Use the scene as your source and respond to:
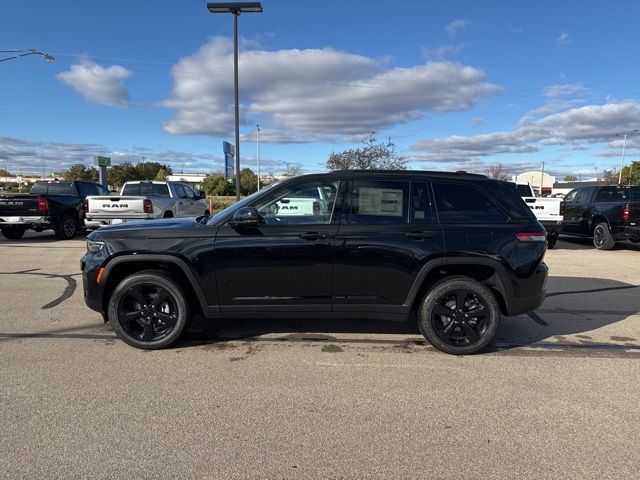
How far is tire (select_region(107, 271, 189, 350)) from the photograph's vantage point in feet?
15.0

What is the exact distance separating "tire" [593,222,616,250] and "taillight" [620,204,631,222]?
0.49 metres

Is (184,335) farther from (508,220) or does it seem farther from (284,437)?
(508,220)

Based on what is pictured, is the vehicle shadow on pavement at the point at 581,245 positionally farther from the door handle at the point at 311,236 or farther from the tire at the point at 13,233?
the tire at the point at 13,233

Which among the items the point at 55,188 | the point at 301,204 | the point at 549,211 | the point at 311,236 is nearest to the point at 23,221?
the point at 55,188

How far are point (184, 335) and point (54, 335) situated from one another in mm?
1440

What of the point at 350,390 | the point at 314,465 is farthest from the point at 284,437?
the point at 350,390

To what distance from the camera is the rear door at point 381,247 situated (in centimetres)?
446

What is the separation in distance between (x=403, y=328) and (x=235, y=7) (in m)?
13.2

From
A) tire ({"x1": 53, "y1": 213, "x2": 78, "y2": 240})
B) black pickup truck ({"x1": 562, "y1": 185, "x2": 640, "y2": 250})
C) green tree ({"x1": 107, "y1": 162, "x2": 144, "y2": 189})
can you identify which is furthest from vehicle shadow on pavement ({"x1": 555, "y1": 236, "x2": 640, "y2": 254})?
green tree ({"x1": 107, "y1": 162, "x2": 144, "y2": 189})

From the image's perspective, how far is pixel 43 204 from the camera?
13195 millimetres

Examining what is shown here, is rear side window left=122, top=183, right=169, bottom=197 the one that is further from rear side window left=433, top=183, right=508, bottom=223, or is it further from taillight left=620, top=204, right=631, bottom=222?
taillight left=620, top=204, right=631, bottom=222

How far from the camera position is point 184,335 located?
198 inches

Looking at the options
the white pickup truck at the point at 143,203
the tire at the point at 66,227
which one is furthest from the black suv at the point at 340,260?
the tire at the point at 66,227

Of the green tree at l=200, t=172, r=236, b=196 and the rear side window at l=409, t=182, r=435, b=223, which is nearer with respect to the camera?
the rear side window at l=409, t=182, r=435, b=223
